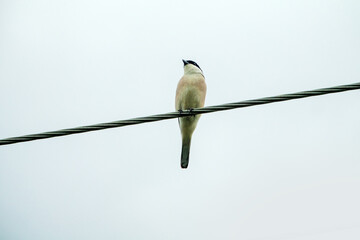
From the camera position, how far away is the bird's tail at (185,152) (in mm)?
5824

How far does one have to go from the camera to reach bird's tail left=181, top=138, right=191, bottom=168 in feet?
19.1

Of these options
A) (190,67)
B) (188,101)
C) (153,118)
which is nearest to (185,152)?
(188,101)

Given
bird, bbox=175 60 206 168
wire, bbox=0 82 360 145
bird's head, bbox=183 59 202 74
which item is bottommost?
wire, bbox=0 82 360 145

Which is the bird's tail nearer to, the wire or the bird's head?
the bird's head

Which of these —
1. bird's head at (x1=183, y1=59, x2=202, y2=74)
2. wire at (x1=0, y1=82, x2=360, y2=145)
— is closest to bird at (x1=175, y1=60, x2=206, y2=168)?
bird's head at (x1=183, y1=59, x2=202, y2=74)

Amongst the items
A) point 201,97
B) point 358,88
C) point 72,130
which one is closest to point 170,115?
point 72,130

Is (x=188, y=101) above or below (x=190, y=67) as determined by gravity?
below

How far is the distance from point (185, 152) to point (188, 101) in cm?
68

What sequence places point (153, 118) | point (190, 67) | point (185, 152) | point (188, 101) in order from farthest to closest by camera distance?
point (190, 67), point (185, 152), point (188, 101), point (153, 118)

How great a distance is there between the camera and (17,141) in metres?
2.92

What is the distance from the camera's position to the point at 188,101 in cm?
565

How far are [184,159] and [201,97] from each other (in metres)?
0.82

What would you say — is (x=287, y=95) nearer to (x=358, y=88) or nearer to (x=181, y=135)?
(x=358, y=88)

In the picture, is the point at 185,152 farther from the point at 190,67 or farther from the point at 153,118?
→ the point at 153,118
